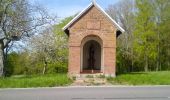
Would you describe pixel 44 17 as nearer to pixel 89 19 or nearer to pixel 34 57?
pixel 89 19

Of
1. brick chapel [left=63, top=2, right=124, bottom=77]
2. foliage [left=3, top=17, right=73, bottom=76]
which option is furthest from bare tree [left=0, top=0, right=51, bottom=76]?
foliage [left=3, top=17, right=73, bottom=76]

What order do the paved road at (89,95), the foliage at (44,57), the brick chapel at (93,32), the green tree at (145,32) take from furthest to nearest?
the foliage at (44,57) < the green tree at (145,32) < the brick chapel at (93,32) < the paved road at (89,95)

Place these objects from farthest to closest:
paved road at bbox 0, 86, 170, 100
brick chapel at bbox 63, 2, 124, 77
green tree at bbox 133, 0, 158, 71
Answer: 1. green tree at bbox 133, 0, 158, 71
2. brick chapel at bbox 63, 2, 124, 77
3. paved road at bbox 0, 86, 170, 100

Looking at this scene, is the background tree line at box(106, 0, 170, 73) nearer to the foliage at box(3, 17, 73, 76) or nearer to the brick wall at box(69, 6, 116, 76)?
the foliage at box(3, 17, 73, 76)

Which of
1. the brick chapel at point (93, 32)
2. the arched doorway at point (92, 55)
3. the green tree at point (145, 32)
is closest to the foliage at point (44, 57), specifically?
the green tree at point (145, 32)

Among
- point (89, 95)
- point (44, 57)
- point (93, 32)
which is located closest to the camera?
point (89, 95)

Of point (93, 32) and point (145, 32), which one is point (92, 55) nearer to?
point (93, 32)

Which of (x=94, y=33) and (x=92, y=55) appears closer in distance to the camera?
(x=94, y=33)

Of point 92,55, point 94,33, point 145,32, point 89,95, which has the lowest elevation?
point 89,95

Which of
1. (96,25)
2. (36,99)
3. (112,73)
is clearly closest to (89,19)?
(96,25)

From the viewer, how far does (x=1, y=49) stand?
36000mm

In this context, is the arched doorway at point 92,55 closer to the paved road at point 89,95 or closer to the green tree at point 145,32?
the paved road at point 89,95

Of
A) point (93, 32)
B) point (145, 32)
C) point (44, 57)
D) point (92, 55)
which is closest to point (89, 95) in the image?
point (93, 32)

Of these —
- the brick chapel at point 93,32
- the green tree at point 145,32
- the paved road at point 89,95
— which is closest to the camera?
the paved road at point 89,95
